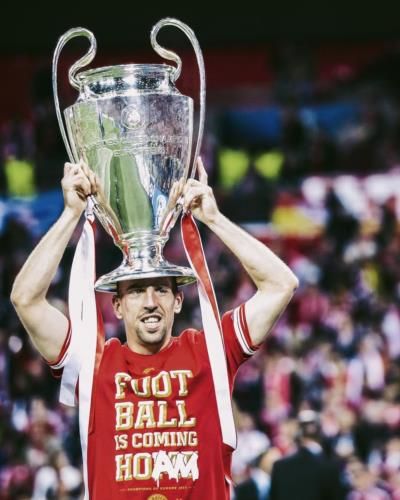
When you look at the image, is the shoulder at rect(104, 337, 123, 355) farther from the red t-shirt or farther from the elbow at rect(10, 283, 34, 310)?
the elbow at rect(10, 283, 34, 310)

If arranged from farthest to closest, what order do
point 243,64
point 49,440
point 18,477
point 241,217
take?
point 243,64, point 241,217, point 49,440, point 18,477

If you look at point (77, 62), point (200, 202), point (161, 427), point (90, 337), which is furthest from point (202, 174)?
point (161, 427)

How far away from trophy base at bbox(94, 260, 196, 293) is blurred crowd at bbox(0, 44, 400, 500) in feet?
11.2

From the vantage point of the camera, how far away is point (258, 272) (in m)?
4.15

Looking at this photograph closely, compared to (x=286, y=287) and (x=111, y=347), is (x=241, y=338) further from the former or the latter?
(x=111, y=347)

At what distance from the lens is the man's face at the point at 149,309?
4.11m

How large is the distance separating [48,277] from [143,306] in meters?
0.30

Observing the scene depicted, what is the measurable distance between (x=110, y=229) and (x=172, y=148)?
0.33 meters

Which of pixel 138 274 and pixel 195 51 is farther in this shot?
pixel 195 51

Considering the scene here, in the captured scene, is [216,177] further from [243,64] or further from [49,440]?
[49,440]

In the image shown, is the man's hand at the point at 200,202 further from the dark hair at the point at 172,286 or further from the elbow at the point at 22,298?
the elbow at the point at 22,298

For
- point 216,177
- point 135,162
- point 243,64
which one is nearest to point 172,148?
point 135,162

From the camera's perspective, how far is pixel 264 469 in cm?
876

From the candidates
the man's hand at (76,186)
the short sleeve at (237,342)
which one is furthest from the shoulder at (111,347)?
the man's hand at (76,186)
